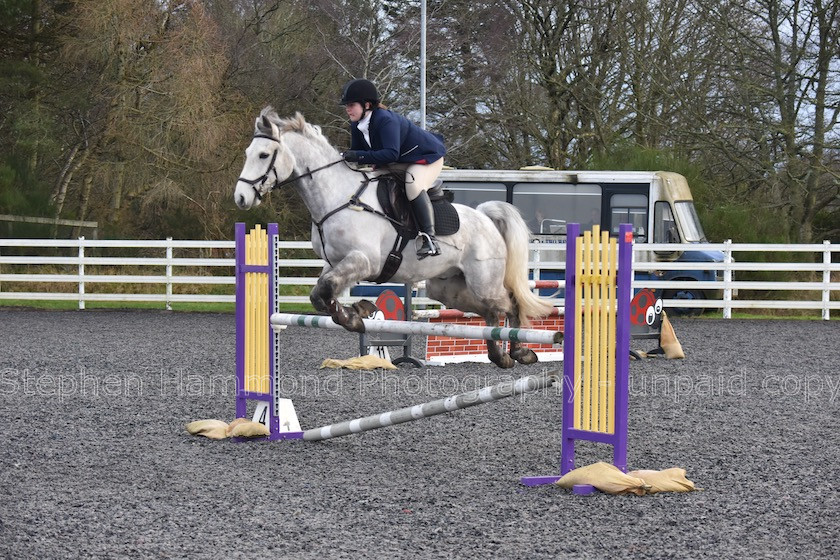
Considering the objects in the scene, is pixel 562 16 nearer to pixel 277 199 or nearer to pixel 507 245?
pixel 277 199

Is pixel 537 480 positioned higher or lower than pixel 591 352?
lower

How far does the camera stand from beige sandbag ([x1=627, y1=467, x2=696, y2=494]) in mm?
4902

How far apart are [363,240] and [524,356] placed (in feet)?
4.31

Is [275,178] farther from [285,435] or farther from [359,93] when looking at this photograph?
[285,435]

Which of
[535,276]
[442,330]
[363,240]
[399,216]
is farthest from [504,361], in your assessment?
[535,276]

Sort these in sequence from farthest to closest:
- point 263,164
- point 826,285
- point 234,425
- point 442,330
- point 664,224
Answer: point 664,224 < point 826,285 < point 234,425 < point 263,164 < point 442,330

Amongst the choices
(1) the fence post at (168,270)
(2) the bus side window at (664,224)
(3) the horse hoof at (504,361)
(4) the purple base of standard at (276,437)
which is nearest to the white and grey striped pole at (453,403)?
(4) the purple base of standard at (276,437)

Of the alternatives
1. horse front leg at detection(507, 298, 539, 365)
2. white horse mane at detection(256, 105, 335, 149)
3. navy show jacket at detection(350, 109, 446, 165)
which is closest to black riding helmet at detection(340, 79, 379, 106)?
navy show jacket at detection(350, 109, 446, 165)

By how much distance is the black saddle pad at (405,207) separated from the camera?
605 cm

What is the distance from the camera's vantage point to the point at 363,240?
5.82 metres

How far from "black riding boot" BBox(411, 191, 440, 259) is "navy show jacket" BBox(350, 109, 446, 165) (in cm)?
28

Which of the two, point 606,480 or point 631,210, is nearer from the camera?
point 606,480

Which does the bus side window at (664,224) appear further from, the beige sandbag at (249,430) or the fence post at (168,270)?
the beige sandbag at (249,430)

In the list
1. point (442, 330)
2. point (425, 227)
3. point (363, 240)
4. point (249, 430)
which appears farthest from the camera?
point (249, 430)
